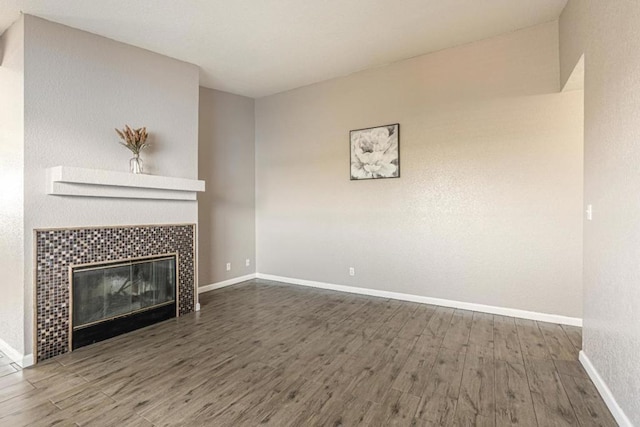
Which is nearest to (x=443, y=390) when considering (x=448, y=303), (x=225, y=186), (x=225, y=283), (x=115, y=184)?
(x=448, y=303)

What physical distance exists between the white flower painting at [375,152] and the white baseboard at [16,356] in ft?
13.1

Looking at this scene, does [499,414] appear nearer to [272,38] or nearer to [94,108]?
[272,38]

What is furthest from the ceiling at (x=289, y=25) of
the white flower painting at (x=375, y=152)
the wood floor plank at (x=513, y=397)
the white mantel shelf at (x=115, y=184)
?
the wood floor plank at (x=513, y=397)

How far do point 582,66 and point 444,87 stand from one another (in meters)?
1.48

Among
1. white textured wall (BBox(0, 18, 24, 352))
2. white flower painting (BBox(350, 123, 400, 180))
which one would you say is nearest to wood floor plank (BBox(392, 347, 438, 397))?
white flower painting (BBox(350, 123, 400, 180))

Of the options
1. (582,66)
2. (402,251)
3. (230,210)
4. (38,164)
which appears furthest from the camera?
(230,210)

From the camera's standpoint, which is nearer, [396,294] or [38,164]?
[38,164]

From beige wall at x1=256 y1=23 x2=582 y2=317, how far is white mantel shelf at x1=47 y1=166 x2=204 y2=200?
1996 millimetres

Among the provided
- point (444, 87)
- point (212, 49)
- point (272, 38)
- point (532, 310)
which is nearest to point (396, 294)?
point (532, 310)

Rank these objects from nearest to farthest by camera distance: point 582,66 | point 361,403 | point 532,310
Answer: point 361,403 → point 582,66 → point 532,310

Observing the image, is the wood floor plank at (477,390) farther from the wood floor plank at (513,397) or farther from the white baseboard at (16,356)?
the white baseboard at (16,356)

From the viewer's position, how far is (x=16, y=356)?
2.71m

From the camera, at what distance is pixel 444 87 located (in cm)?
390

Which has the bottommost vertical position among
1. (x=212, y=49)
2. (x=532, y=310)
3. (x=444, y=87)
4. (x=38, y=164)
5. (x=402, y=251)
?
(x=532, y=310)
